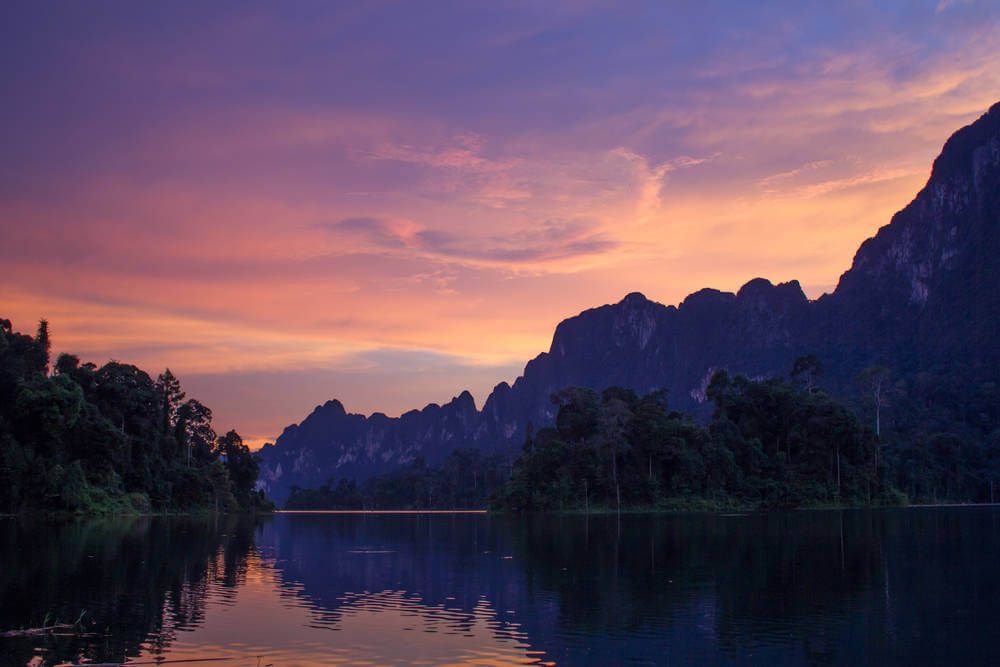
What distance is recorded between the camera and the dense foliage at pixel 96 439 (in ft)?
200

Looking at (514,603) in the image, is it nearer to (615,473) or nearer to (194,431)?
(615,473)

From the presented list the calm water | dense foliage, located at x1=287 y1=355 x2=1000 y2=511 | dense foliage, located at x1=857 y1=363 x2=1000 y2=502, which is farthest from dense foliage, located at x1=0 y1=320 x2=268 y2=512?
dense foliage, located at x1=857 y1=363 x2=1000 y2=502

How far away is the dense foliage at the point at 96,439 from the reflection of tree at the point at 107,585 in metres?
19.4

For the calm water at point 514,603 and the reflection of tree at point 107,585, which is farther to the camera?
the reflection of tree at point 107,585

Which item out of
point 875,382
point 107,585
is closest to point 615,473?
point 875,382

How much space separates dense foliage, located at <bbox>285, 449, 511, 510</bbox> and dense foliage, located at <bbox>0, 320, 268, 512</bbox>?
51124 millimetres

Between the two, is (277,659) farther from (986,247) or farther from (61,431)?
(986,247)

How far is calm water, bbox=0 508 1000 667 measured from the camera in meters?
15.5

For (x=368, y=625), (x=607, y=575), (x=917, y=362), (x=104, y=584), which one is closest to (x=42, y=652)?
(x=368, y=625)

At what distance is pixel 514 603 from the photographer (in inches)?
842

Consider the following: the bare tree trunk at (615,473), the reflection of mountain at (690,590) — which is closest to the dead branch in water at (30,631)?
the reflection of mountain at (690,590)

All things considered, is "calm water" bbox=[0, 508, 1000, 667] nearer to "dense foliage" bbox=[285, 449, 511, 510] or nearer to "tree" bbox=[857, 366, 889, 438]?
"tree" bbox=[857, 366, 889, 438]

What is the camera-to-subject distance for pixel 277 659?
1507 centimetres

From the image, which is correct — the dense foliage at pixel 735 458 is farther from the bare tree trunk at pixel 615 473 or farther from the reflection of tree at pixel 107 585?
the reflection of tree at pixel 107 585
